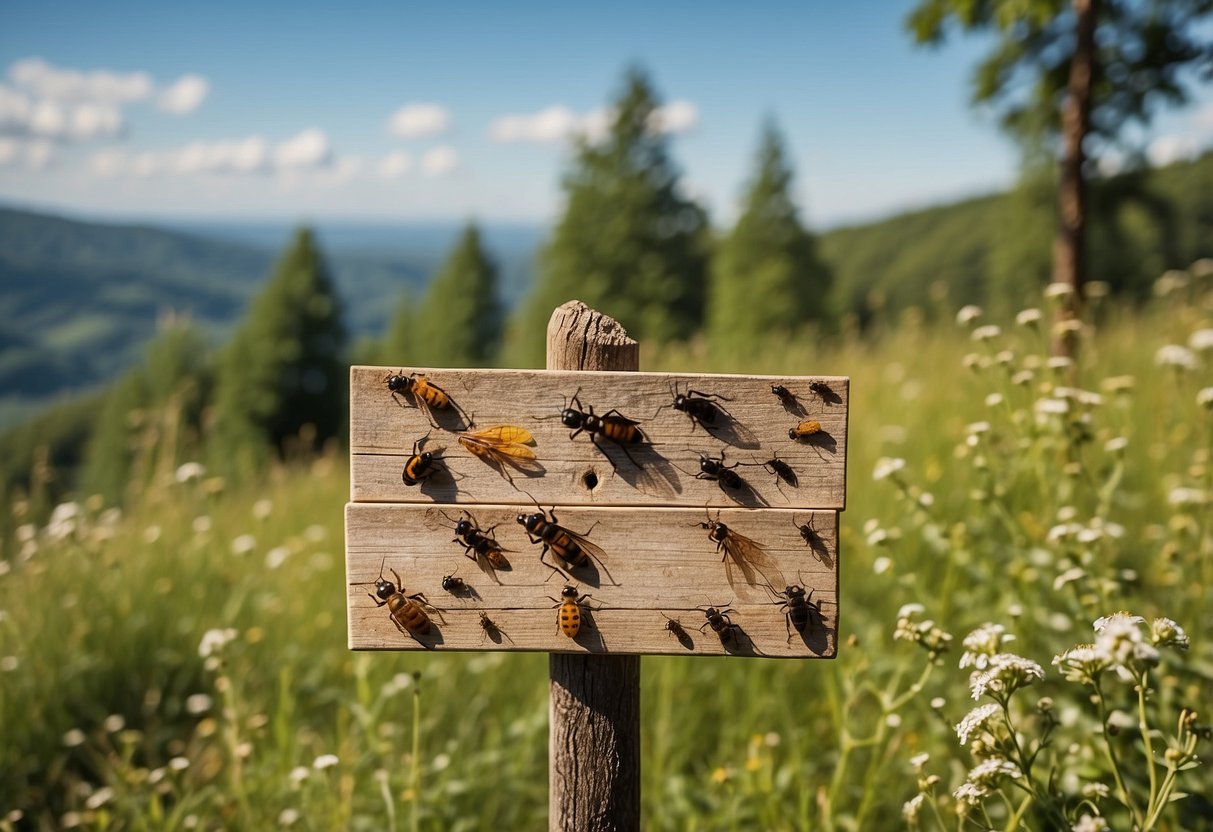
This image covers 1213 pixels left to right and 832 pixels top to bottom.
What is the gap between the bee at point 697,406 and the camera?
181 centimetres

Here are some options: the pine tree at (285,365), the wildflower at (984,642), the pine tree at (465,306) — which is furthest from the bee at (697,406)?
the pine tree at (465,306)

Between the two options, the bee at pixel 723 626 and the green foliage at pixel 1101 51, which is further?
the green foliage at pixel 1101 51

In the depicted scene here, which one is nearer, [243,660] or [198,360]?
[243,660]

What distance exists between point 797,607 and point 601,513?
0.43 metres

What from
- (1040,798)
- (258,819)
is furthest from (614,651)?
(258,819)

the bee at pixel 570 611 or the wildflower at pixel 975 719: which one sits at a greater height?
the bee at pixel 570 611

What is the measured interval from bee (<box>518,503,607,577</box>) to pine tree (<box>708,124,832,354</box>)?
101 feet

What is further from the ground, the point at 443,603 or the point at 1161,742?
the point at 443,603

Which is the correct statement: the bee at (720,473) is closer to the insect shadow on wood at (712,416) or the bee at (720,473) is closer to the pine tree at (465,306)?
the insect shadow on wood at (712,416)

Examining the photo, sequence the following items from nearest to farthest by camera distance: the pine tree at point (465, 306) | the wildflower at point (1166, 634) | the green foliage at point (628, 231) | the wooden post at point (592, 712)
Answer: the wildflower at point (1166, 634)
the wooden post at point (592, 712)
the green foliage at point (628, 231)
the pine tree at point (465, 306)

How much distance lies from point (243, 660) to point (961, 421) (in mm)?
3920

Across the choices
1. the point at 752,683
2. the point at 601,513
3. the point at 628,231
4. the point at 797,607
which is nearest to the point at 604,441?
the point at 601,513

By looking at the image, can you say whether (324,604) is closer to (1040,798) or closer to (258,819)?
(258,819)

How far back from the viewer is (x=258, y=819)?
2865 millimetres
